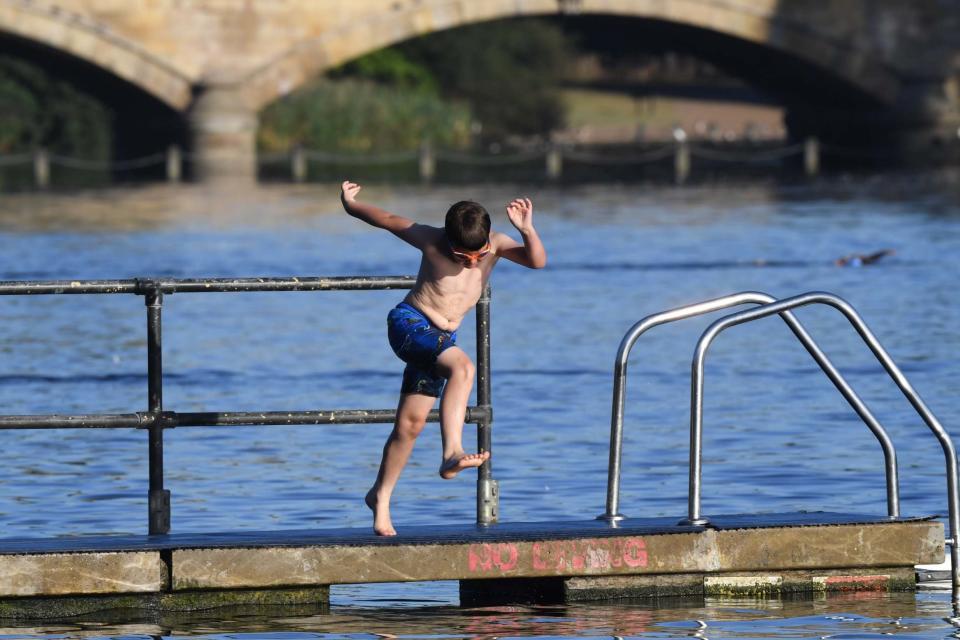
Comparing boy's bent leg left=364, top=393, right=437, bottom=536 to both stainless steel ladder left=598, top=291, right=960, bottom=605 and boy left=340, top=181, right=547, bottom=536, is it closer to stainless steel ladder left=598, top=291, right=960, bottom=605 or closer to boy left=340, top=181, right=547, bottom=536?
boy left=340, top=181, right=547, bottom=536

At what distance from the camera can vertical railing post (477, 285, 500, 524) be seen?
8.12m

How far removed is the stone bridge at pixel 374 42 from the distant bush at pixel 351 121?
5253 millimetres

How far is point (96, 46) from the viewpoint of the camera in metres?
46.5

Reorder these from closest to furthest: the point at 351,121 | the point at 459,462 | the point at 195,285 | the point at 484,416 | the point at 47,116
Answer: the point at 459,462 < the point at 195,285 < the point at 484,416 < the point at 351,121 < the point at 47,116

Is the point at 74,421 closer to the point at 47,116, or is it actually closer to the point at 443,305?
the point at 443,305

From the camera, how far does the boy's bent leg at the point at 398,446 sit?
7746 millimetres

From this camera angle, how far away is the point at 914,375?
604 inches

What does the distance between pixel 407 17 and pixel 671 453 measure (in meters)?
37.9

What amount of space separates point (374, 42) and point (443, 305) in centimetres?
4223

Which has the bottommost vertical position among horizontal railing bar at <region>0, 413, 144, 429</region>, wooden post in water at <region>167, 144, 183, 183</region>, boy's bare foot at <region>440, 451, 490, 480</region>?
boy's bare foot at <region>440, 451, 490, 480</region>

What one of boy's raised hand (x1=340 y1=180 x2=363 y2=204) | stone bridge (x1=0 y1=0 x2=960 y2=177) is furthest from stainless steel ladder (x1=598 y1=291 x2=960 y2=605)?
stone bridge (x1=0 y1=0 x2=960 y2=177)

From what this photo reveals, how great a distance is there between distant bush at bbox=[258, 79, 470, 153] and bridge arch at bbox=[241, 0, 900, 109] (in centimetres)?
532

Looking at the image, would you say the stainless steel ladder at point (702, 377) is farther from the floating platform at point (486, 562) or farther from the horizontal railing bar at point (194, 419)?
the horizontal railing bar at point (194, 419)

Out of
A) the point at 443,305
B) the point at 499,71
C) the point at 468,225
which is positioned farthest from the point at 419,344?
the point at 499,71
